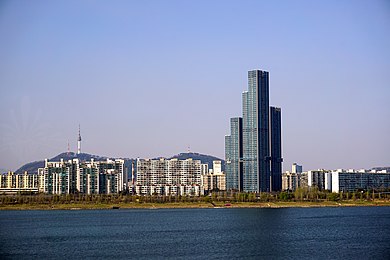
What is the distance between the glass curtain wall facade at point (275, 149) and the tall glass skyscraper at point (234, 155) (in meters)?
2.82

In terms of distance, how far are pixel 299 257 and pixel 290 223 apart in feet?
34.5

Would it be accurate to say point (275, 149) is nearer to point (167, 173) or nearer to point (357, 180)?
point (357, 180)

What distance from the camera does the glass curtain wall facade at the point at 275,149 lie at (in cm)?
5609

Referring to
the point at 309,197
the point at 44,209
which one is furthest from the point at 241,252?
the point at 309,197

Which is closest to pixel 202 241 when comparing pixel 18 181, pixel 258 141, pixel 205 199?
pixel 205 199

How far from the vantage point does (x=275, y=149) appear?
5678 centimetres

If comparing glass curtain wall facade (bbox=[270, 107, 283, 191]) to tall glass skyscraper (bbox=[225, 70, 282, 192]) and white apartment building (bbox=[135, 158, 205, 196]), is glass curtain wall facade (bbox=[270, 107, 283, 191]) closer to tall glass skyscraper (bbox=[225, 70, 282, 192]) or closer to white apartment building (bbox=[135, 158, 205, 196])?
tall glass skyscraper (bbox=[225, 70, 282, 192])

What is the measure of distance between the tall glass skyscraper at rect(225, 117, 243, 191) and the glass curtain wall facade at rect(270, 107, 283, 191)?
9.25 ft

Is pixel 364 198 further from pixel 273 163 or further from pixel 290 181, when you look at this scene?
pixel 290 181

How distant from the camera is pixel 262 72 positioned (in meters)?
57.9

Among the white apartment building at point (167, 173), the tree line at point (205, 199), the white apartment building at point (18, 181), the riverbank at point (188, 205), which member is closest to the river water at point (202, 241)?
the riverbank at point (188, 205)

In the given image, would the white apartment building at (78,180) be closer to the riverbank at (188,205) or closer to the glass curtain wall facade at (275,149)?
the glass curtain wall facade at (275,149)

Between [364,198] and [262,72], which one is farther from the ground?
[262,72]

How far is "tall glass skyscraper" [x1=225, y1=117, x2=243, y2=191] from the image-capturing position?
57.0 m
